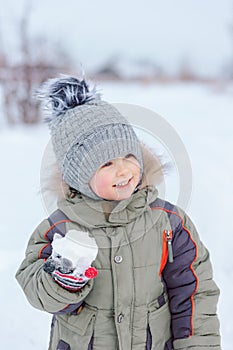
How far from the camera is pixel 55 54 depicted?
932 centimetres

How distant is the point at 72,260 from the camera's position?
1329 mm

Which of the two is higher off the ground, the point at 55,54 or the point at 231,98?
the point at 55,54

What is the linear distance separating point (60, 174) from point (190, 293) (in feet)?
1.93

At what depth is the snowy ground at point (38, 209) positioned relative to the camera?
7.64 ft

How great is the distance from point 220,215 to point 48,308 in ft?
8.47

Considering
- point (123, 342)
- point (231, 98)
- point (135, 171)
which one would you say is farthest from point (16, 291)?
point (231, 98)

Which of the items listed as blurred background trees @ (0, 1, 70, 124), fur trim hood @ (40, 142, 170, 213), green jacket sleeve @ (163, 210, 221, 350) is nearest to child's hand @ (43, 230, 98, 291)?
fur trim hood @ (40, 142, 170, 213)

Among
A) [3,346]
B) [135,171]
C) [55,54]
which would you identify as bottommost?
[3,346]

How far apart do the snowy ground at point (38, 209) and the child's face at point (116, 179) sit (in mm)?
157

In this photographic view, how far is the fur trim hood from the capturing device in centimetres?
161

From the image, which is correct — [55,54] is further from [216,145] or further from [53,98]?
[53,98]

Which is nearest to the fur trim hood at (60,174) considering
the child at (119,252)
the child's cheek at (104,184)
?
the child at (119,252)

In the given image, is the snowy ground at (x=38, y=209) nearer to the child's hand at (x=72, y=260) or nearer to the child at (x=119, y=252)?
the child at (x=119, y=252)

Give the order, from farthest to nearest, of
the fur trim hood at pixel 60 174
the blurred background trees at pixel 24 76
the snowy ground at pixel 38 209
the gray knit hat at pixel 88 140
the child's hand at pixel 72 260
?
1. the blurred background trees at pixel 24 76
2. the snowy ground at pixel 38 209
3. the fur trim hood at pixel 60 174
4. the gray knit hat at pixel 88 140
5. the child's hand at pixel 72 260
